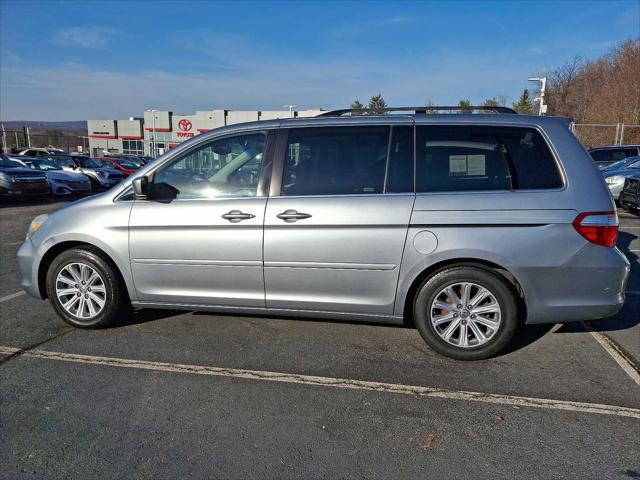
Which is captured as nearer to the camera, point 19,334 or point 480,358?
point 480,358

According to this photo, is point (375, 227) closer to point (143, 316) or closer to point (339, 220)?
point (339, 220)

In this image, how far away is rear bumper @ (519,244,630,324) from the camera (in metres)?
3.15

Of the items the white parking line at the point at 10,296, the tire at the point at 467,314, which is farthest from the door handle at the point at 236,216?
the white parking line at the point at 10,296

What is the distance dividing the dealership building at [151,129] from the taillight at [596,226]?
146ft

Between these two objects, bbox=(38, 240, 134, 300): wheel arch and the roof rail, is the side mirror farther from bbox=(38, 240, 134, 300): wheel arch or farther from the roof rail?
the roof rail

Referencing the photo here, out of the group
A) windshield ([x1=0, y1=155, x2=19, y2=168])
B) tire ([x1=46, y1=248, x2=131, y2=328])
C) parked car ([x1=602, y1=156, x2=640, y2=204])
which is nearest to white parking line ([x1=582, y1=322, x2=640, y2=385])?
tire ([x1=46, y1=248, x2=131, y2=328])

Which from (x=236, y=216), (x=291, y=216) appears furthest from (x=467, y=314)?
(x=236, y=216)

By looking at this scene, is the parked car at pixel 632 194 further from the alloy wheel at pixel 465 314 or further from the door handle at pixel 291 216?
the door handle at pixel 291 216

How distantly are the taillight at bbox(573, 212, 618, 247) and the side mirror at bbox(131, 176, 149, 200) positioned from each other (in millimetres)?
3380

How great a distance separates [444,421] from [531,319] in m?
1.19

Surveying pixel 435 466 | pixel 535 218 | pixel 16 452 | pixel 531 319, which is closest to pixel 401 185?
pixel 535 218

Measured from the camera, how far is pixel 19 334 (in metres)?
3.84

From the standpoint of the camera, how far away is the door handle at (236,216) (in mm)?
3484

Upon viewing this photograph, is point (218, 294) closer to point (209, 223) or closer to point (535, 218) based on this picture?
point (209, 223)
